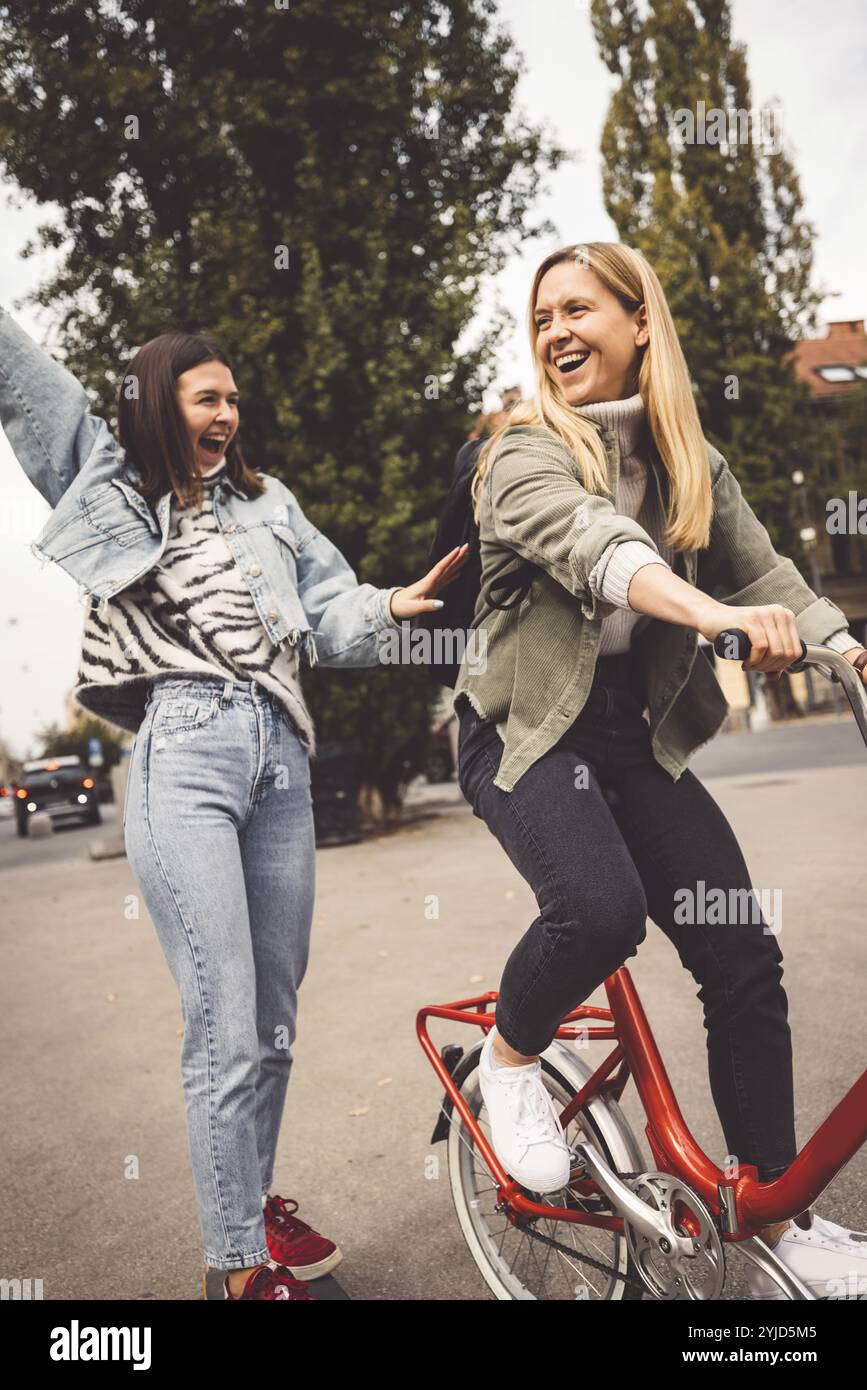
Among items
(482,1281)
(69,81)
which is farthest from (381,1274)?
(69,81)

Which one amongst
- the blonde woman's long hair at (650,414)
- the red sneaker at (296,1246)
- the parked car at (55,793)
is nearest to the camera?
the blonde woman's long hair at (650,414)

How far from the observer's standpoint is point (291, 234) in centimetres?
1273

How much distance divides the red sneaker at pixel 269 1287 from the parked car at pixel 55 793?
1106 inches

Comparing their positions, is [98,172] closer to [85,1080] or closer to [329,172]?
[329,172]

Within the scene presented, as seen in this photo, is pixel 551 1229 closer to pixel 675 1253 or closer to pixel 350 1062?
pixel 675 1253

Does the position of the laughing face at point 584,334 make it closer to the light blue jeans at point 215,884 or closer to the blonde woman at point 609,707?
the blonde woman at point 609,707


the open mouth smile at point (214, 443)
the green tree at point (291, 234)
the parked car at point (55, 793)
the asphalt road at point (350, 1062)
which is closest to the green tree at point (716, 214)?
the green tree at point (291, 234)

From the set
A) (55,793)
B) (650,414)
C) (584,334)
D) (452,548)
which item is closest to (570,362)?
(584,334)

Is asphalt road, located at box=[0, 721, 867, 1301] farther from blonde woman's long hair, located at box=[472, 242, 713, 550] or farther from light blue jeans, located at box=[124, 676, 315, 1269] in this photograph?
blonde woman's long hair, located at box=[472, 242, 713, 550]

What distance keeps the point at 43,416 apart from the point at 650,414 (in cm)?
132

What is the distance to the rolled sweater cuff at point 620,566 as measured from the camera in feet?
6.60

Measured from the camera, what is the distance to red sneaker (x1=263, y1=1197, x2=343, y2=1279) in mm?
2881

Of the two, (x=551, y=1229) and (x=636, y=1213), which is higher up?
(x=636, y=1213)

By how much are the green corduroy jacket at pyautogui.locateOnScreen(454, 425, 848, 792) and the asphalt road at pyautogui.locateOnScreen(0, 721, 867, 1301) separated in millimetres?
1050
